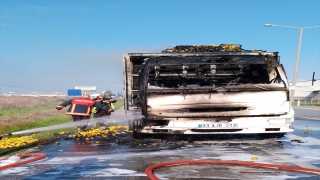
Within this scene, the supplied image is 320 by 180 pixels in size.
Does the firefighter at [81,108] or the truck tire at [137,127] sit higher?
the firefighter at [81,108]

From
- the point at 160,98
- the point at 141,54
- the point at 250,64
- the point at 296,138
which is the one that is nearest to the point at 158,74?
the point at 141,54

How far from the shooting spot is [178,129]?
8.34 metres

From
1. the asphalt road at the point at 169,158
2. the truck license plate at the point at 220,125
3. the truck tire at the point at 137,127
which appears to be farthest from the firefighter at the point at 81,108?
the truck license plate at the point at 220,125

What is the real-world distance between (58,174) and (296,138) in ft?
20.9

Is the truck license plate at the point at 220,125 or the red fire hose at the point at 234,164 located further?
the truck license plate at the point at 220,125

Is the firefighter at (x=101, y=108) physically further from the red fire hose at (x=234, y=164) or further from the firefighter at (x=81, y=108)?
the red fire hose at (x=234, y=164)

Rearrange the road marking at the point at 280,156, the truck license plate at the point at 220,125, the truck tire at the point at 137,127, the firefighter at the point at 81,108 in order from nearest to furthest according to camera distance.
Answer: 1. the road marking at the point at 280,156
2. the truck license plate at the point at 220,125
3. the truck tire at the point at 137,127
4. the firefighter at the point at 81,108

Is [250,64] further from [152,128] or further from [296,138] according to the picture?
[152,128]

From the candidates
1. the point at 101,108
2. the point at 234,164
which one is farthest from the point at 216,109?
the point at 101,108

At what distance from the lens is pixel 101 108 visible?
40.0 feet

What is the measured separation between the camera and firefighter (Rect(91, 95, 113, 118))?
480 inches

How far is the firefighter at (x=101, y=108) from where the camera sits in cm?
1218

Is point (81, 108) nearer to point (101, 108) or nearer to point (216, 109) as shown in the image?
point (101, 108)

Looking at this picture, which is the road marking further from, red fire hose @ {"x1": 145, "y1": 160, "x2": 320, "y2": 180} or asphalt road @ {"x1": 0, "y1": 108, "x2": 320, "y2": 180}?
red fire hose @ {"x1": 145, "y1": 160, "x2": 320, "y2": 180}
